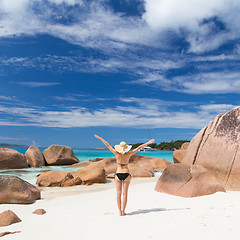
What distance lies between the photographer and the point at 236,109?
9.77m

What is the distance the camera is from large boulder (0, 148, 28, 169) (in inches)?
835

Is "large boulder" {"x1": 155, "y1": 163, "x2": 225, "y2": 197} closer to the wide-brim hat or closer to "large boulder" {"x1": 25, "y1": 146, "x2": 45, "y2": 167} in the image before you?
the wide-brim hat

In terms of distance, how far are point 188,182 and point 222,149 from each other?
2.11 metres

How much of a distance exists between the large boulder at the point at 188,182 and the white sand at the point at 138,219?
0.95ft

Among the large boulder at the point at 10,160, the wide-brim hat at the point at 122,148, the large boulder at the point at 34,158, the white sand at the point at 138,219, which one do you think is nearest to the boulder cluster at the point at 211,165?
the white sand at the point at 138,219

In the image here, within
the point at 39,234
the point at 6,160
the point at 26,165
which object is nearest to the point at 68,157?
the point at 26,165

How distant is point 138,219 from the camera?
5637mm

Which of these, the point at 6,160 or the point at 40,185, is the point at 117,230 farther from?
the point at 6,160

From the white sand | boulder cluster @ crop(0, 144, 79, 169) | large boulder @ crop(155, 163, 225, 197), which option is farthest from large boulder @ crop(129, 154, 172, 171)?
the white sand

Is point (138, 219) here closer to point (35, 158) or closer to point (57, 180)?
point (57, 180)

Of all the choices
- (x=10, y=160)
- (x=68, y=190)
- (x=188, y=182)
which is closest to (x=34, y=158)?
(x=10, y=160)

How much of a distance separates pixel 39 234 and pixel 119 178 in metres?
2.12

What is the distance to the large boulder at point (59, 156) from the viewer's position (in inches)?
998

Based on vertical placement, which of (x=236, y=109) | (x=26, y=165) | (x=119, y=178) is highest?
(x=236, y=109)
